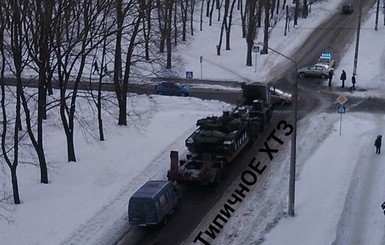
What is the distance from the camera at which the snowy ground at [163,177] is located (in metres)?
23.7

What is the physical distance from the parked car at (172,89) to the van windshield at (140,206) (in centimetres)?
2347

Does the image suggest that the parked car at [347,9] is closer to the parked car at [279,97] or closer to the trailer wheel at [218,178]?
the parked car at [279,97]

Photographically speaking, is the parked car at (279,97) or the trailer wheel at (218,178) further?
the parked car at (279,97)

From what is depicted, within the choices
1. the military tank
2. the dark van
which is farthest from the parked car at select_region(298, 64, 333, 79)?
the dark van

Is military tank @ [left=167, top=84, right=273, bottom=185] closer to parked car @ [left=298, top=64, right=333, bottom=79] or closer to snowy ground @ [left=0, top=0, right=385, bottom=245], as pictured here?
snowy ground @ [left=0, top=0, right=385, bottom=245]

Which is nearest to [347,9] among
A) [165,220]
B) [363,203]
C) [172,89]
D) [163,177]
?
[172,89]

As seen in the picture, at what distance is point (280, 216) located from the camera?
2516 centimetres

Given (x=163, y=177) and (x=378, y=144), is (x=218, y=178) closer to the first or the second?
(x=163, y=177)

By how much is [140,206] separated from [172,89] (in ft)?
78.5

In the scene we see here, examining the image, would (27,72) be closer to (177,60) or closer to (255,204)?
(177,60)

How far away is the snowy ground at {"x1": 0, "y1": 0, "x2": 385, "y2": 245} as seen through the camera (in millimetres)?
23672

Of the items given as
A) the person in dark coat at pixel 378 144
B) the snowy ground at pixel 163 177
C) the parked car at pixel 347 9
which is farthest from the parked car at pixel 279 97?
the parked car at pixel 347 9

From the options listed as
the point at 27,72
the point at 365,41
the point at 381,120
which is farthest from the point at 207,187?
the point at 365,41

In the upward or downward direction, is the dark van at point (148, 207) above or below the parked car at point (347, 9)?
below
